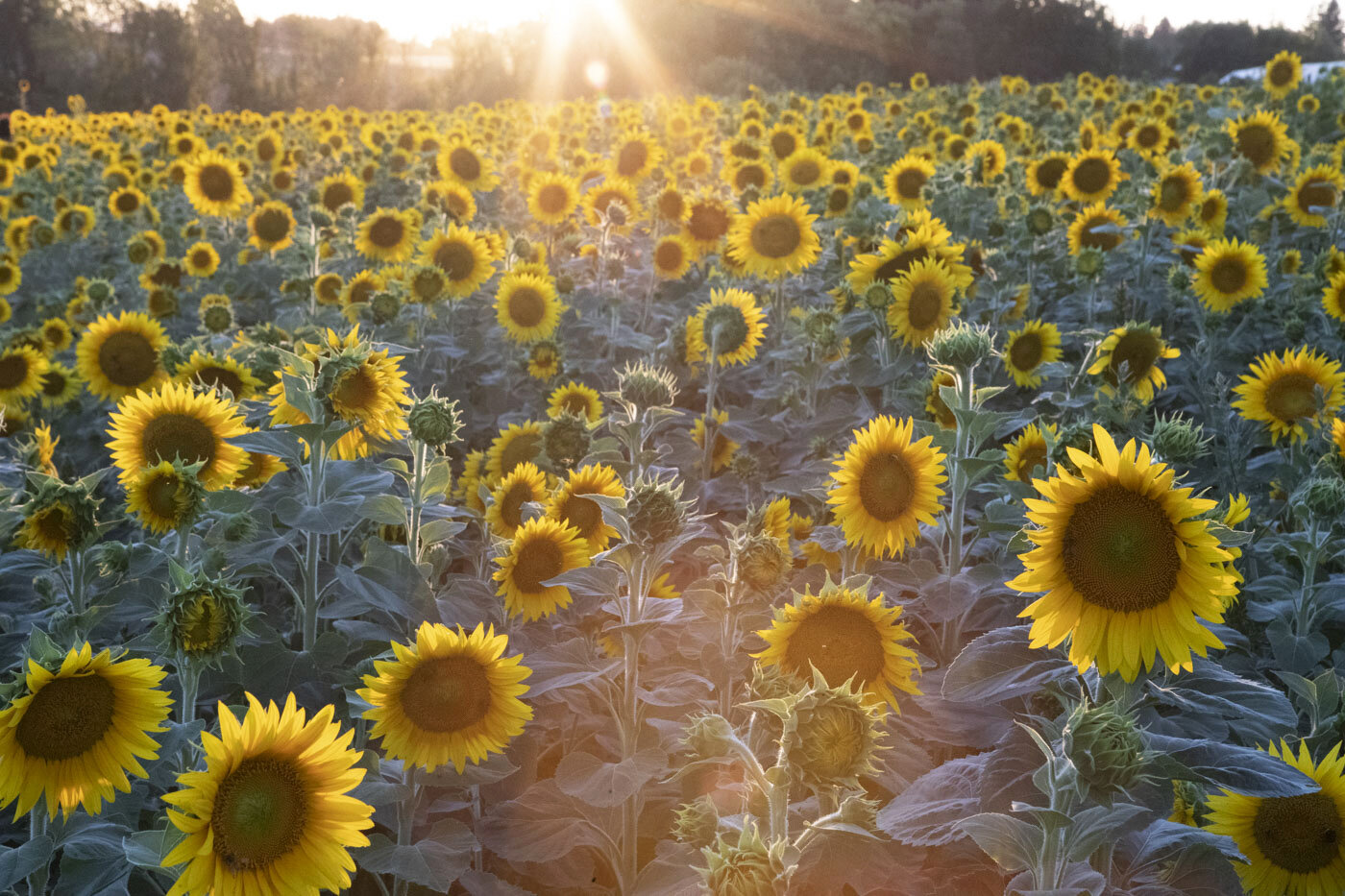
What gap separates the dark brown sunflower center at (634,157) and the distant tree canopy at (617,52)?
17168mm

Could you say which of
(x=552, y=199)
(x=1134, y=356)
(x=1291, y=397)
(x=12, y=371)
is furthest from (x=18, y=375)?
(x=1291, y=397)

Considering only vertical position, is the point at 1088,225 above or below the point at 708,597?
above

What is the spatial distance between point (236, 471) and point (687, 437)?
7.42ft

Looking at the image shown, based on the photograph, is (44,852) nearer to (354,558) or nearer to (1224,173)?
(354,558)

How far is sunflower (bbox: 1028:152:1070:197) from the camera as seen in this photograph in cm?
663

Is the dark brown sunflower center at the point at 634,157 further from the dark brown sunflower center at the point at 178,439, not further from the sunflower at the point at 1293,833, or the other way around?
the sunflower at the point at 1293,833

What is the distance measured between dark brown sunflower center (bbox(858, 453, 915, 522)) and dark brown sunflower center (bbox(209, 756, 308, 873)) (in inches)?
62.3

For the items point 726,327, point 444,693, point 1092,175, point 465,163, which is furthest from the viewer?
point 465,163

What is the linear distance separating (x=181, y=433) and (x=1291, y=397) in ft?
13.5

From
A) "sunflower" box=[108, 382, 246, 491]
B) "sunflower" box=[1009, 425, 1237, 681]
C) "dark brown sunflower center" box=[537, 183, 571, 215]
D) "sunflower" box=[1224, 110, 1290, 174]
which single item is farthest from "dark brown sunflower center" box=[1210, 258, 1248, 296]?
"sunflower" box=[108, 382, 246, 491]

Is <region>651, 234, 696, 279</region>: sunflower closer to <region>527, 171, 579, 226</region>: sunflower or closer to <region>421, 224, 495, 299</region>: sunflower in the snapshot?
<region>421, 224, 495, 299</region>: sunflower

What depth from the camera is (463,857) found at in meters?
2.06

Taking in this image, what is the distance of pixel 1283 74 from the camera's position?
382 inches

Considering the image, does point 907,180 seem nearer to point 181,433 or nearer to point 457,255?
point 457,255
